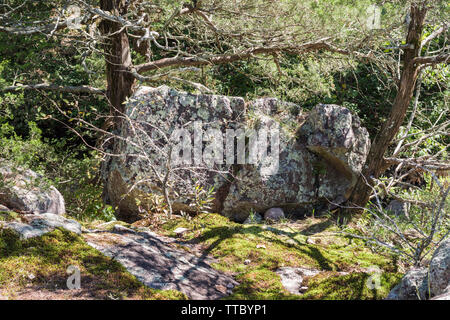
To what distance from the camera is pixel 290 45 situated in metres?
6.75

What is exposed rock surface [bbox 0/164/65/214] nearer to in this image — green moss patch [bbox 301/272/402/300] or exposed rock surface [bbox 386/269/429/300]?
green moss patch [bbox 301/272/402/300]

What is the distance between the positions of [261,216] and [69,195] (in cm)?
305

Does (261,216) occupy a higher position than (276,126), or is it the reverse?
(276,126)

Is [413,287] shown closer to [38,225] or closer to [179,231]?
[179,231]

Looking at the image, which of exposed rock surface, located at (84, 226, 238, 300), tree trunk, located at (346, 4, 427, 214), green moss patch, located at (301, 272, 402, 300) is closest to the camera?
green moss patch, located at (301, 272, 402, 300)

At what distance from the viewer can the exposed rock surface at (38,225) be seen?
330cm

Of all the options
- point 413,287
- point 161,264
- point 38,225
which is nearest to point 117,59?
point 38,225

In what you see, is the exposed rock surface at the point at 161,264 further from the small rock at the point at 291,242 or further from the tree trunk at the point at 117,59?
the tree trunk at the point at 117,59

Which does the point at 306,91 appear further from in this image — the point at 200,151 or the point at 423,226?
the point at 423,226

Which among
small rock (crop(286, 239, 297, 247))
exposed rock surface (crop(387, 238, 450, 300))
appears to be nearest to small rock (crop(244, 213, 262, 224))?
small rock (crop(286, 239, 297, 247))

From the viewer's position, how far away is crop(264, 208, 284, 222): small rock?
632 cm
